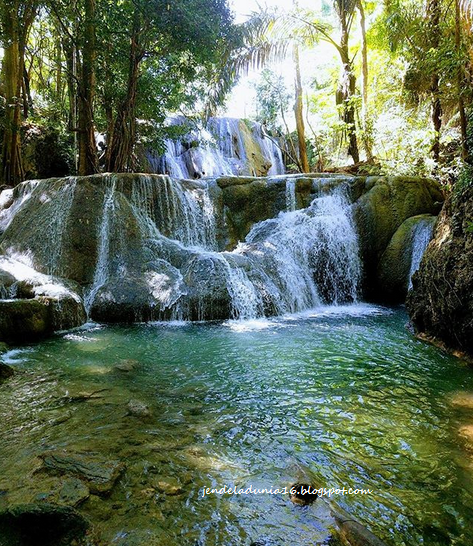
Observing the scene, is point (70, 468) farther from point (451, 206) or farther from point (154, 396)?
point (451, 206)

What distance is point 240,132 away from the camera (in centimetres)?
2177

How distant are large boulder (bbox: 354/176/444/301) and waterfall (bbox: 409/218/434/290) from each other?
69 cm

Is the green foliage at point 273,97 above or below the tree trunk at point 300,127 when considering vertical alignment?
above

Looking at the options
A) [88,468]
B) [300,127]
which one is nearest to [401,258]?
[300,127]

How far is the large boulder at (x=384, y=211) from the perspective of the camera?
10.5m

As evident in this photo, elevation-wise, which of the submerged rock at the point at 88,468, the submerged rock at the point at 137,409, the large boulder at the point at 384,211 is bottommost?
the submerged rock at the point at 137,409

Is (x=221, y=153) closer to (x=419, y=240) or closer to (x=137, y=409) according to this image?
(x=419, y=240)

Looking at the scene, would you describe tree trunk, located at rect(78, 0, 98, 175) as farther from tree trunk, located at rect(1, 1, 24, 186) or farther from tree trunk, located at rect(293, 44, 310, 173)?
tree trunk, located at rect(293, 44, 310, 173)

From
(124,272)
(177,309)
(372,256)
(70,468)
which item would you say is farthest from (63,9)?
(70,468)

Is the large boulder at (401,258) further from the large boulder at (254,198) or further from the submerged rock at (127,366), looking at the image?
the submerged rock at (127,366)

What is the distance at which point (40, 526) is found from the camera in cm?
189

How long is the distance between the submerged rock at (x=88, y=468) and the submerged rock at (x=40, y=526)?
0.36 metres

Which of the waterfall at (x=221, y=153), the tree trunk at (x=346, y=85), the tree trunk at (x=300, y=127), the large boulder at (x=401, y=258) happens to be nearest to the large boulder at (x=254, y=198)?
the tree trunk at (x=346, y=85)

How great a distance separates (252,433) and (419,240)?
8.02m
